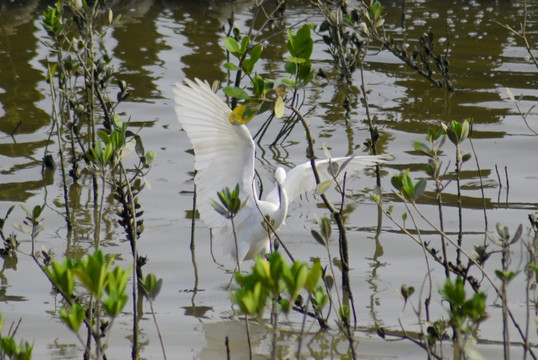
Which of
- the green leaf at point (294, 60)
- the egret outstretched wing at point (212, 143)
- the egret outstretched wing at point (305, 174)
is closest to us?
the green leaf at point (294, 60)

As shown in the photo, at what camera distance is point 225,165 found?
16.1ft

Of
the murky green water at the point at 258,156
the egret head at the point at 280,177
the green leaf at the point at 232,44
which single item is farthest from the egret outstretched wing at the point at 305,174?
the green leaf at the point at 232,44

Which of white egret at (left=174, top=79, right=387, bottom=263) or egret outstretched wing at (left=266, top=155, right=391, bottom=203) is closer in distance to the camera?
white egret at (left=174, top=79, right=387, bottom=263)

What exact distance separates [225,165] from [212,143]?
6.4 inches

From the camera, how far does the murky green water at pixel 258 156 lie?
4.52m

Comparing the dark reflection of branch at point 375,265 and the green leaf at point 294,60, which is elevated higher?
the green leaf at point 294,60

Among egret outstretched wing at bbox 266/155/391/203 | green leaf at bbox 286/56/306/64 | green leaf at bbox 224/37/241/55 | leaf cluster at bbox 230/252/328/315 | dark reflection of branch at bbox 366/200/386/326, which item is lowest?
dark reflection of branch at bbox 366/200/386/326

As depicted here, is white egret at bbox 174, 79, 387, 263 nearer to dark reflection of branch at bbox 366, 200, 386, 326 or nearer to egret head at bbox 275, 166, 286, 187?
egret head at bbox 275, 166, 286, 187

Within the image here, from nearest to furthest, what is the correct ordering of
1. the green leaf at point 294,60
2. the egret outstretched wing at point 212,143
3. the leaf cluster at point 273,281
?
the leaf cluster at point 273,281 < the green leaf at point 294,60 < the egret outstretched wing at point 212,143

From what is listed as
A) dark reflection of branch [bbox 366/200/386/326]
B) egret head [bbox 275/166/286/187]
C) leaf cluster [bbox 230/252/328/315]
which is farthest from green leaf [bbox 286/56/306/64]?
dark reflection of branch [bbox 366/200/386/326]

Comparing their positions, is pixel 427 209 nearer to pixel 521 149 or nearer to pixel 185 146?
pixel 521 149

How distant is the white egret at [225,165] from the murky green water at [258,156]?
0.99 ft

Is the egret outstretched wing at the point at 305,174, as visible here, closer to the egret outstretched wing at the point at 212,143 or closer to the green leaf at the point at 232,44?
the egret outstretched wing at the point at 212,143

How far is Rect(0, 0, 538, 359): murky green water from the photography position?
14.8 feet
